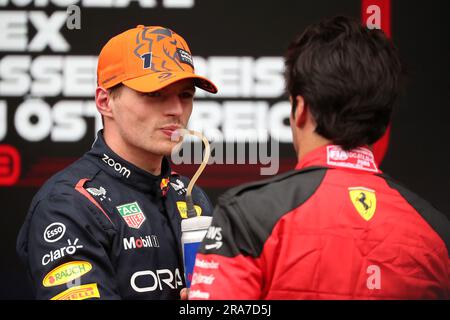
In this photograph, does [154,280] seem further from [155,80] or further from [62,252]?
[155,80]

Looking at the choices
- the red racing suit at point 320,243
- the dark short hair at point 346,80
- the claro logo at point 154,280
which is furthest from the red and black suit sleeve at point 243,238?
the claro logo at point 154,280

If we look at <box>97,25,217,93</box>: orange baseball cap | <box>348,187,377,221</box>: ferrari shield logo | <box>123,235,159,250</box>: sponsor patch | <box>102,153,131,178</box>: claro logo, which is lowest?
<box>123,235,159,250</box>: sponsor patch

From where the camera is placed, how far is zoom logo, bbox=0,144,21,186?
3246 millimetres

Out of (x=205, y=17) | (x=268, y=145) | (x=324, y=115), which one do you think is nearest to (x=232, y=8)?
(x=205, y=17)

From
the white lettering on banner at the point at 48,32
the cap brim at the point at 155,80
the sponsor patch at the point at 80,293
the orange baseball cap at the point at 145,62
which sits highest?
the white lettering on banner at the point at 48,32

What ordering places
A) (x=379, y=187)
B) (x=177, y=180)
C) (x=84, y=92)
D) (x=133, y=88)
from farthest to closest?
(x=84, y=92)
(x=177, y=180)
(x=133, y=88)
(x=379, y=187)

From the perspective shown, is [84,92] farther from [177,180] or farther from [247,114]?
[177,180]

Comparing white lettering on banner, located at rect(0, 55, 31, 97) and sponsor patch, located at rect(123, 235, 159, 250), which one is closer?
sponsor patch, located at rect(123, 235, 159, 250)

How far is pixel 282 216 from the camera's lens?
1.42m

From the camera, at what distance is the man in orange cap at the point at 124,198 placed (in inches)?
73.4

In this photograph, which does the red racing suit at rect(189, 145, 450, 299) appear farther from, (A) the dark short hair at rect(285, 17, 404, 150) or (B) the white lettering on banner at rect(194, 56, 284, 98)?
(B) the white lettering on banner at rect(194, 56, 284, 98)

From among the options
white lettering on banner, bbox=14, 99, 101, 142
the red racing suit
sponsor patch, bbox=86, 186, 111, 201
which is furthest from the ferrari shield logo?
white lettering on banner, bbox=14, 99, 101, 142

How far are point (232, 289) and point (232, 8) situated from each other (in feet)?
6.92

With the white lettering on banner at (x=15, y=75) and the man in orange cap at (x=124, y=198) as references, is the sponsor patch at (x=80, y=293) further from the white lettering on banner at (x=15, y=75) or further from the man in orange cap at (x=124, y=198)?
the white lettering on banner at (x=15, y=75)
